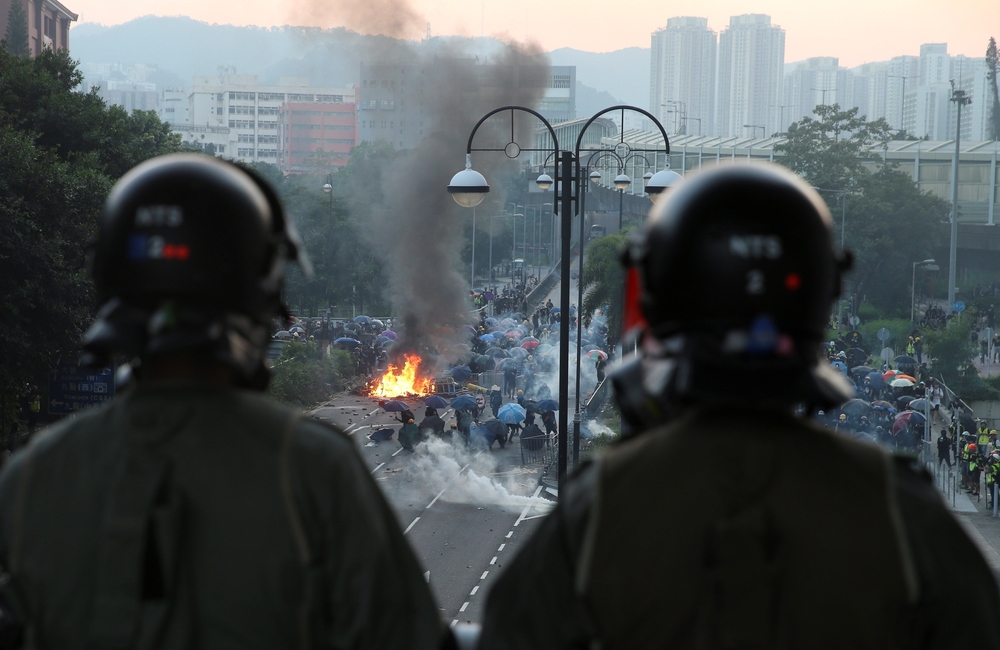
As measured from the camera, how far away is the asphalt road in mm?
15625

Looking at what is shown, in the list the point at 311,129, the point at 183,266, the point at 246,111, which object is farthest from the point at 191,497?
the point at 246,111

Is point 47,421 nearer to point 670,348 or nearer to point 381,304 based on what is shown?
point 670,348

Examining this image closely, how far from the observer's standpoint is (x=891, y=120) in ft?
522

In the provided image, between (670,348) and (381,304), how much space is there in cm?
4928

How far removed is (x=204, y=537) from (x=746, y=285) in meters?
1.00

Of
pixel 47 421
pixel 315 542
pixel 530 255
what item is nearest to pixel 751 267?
pixel 315 542

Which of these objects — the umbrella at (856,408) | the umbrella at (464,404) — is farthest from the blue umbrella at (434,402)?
the umbrella at (856,408)

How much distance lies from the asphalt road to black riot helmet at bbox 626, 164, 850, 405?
Result: 1200 cm

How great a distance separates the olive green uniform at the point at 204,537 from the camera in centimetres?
187

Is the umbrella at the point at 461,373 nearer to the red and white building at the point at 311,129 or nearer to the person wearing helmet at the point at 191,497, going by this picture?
the person wearing helmet at the point at 191,497

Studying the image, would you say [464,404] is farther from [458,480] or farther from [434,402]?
[458,480]

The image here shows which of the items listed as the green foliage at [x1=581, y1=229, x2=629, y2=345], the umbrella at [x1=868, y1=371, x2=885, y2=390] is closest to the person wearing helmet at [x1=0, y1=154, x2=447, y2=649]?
the umbrella at [x1=868, y1=371, x2=885, y2=390]

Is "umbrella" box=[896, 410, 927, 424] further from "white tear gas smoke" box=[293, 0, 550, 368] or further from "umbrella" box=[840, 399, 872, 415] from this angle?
"white tear gas smoke" box=[293, 0, 550, 368]

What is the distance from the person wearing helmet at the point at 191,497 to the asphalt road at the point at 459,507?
11862mm
